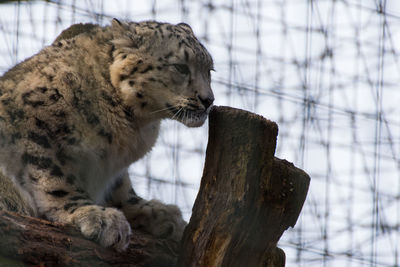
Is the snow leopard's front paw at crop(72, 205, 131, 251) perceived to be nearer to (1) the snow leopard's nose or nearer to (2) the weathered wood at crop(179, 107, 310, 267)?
(2) the weathered wood at crop(179, 107, 310, 267)

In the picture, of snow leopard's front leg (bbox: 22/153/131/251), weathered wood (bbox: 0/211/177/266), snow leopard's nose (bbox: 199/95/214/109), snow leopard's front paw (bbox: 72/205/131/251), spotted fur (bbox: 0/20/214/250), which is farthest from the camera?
snow leopard's nose (bbox: 199/95/214/109)

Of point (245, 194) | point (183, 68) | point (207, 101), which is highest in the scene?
point (183, 68)

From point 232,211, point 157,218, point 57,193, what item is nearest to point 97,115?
point 57,193

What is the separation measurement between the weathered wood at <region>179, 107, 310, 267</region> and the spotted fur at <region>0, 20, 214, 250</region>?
16.5 inches

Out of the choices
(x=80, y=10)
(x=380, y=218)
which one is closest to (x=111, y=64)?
(x=80, y=10)

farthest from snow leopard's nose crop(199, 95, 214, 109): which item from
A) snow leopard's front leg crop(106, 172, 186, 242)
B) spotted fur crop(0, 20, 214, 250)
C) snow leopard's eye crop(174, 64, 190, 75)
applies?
snow leopard's front leg crop(106, 172, 186, 242)

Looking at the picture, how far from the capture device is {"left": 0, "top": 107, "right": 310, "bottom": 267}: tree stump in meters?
2.39

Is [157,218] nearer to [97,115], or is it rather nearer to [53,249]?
[97,115]

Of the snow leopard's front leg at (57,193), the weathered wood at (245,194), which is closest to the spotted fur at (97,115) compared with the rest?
the snow leopard's front leg at (57,193)

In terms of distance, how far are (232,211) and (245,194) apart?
0.07 meters

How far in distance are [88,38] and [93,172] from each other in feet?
2.17

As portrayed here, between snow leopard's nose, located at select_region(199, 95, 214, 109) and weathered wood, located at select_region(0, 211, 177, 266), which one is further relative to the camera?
snow leopard's nose, located at select_region(199, 95, 214, 109)

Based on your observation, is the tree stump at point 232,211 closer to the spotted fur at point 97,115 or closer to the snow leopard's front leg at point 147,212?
the spotted fur at point 97,115

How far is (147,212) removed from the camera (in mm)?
3121
